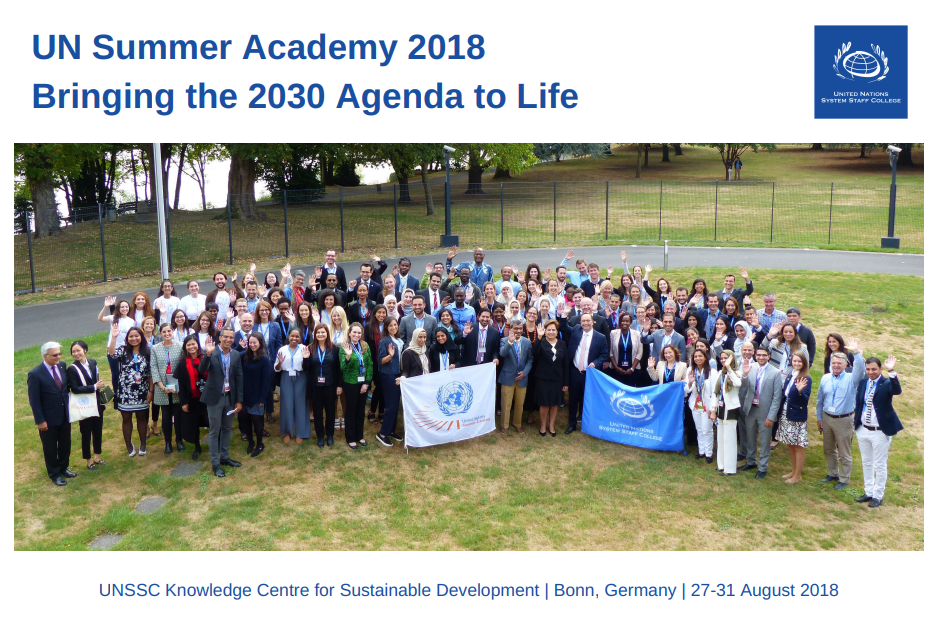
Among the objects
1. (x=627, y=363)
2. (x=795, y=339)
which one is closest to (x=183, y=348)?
(x=627, y=363)

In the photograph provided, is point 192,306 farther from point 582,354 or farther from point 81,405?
point 582,354

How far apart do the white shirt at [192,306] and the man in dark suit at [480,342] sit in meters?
4.44

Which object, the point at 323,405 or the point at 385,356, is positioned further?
the point at 323,405

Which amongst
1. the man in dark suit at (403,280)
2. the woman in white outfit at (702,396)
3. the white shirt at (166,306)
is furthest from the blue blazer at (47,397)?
the woman in white outfit at (702,396)

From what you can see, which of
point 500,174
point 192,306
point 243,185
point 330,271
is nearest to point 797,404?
point 330,271

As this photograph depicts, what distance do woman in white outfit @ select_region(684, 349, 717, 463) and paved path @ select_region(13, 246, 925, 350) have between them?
40.5 feet

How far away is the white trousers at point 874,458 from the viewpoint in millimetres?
9367

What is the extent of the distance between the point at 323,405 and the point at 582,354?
13.5 ft

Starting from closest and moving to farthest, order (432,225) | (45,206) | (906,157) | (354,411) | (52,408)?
(52,408), (354,411), (45,206), (432,225), (906,157)

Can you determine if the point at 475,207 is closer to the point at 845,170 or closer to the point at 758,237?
the point at 758,237

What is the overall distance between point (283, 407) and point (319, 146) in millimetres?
21506

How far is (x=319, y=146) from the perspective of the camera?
99.9 ft

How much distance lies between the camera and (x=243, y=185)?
31688mm

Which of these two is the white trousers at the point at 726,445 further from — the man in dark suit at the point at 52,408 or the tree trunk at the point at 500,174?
the tree trunk at the point at 500,174
